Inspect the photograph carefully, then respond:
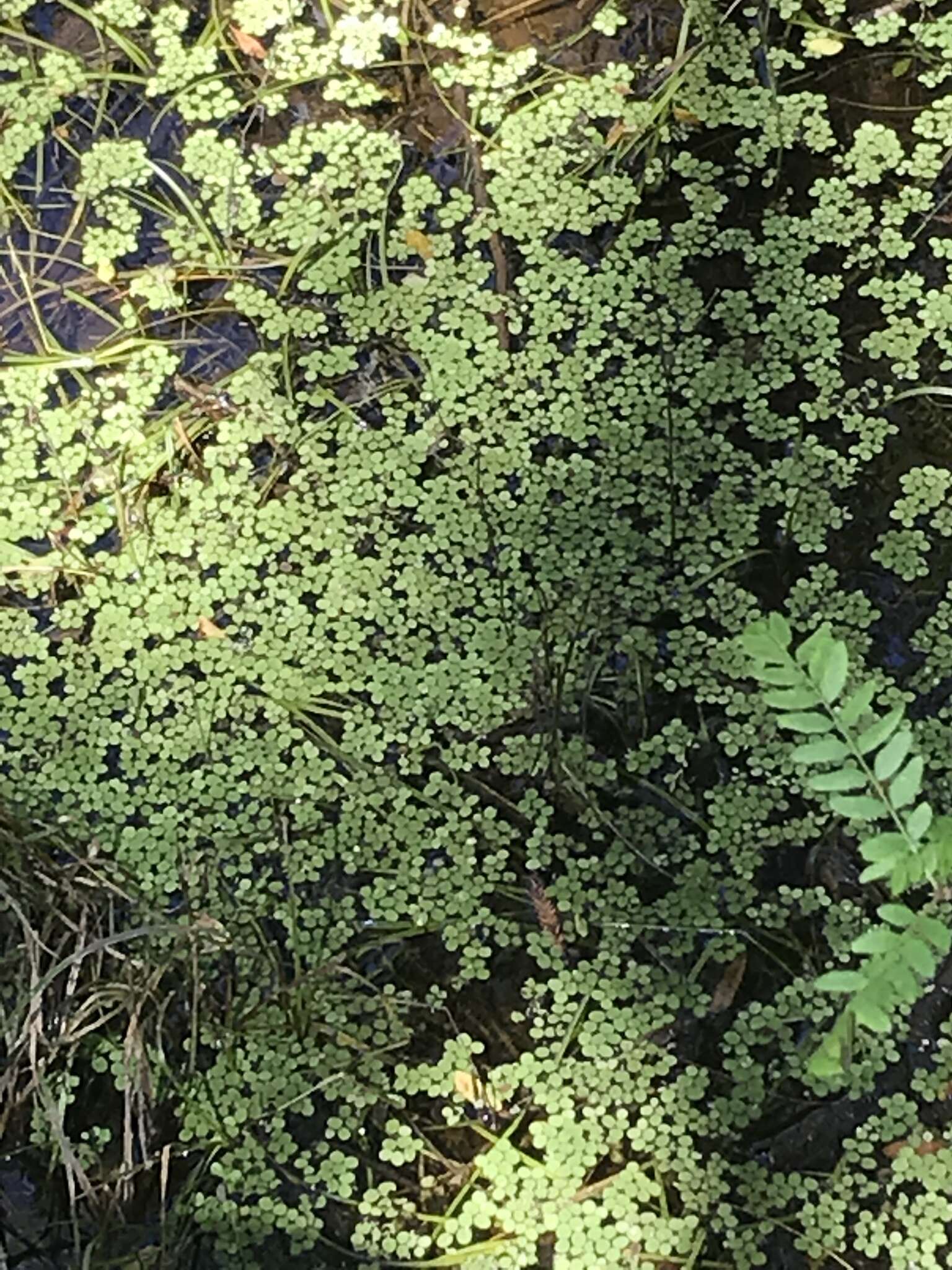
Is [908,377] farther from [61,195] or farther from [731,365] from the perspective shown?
[61,195]

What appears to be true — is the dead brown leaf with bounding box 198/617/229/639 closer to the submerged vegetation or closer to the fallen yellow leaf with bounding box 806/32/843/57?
the submerged vegetation

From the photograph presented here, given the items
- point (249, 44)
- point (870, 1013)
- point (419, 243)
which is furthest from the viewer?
point (249, 44)

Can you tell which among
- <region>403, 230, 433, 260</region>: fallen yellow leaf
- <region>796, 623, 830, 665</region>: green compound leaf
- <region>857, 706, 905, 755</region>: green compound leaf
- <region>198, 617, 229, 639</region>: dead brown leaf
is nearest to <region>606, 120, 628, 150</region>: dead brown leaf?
<region>403, 230, 433, 260</region>: fallen yellow leaf

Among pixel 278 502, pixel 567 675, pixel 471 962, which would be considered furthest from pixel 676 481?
pixel 471 962

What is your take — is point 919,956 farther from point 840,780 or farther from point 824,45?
point 824,45

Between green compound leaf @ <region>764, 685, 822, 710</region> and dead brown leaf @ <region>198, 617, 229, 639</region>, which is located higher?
green compound leaf @ <region>764, 685, 822, 710</region>

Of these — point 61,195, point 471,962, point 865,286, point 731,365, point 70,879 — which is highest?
point 865,286

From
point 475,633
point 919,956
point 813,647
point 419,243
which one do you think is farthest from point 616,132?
point 919,956

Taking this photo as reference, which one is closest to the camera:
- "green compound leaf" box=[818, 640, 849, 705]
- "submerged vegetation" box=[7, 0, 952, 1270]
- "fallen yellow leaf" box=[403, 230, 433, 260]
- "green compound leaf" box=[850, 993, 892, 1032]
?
"green compound leaf" box=[850, 993, 892, 1032]
